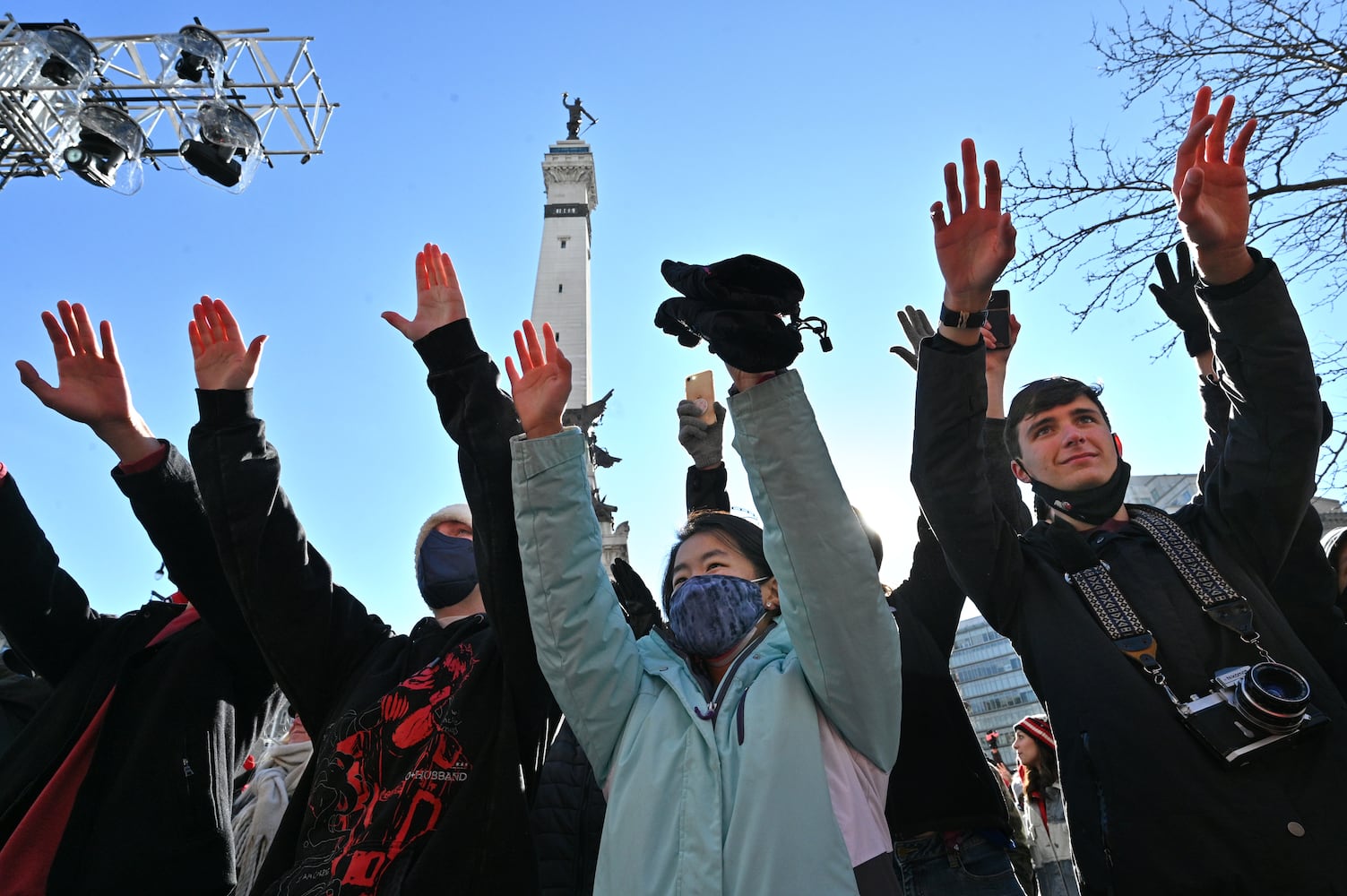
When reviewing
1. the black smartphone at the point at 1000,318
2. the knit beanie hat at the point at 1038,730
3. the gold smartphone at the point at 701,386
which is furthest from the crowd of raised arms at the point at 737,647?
the knit beanie hat at the point at 1038,730

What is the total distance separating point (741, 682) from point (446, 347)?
4.11 feet

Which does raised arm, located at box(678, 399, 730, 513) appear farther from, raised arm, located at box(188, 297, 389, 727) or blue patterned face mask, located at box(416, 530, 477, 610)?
raised arm, located at box(188, 297, 389, 727)

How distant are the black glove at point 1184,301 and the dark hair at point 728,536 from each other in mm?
1712

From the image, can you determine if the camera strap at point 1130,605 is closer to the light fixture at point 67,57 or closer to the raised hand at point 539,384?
the raised hand at point 539,384

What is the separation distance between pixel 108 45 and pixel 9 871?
10240 mm

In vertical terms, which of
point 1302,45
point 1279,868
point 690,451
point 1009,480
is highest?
point 1302,45

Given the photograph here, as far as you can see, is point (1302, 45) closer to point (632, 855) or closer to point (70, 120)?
point (632, 855)

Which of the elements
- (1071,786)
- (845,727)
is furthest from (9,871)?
(1071,786)

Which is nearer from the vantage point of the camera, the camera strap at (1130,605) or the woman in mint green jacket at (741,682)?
the woman in mint green jacket at (741,682)

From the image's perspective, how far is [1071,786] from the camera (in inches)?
86.4

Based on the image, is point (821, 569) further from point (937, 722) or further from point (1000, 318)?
point (1000, 318)

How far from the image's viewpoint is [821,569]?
1931mm

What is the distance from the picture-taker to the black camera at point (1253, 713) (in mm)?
1963

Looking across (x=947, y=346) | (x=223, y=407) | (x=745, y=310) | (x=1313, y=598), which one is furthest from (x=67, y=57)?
(x=1313, y=598)
